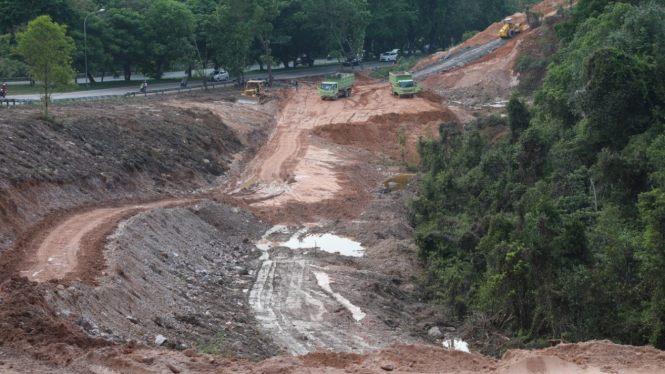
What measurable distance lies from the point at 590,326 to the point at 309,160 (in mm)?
32013

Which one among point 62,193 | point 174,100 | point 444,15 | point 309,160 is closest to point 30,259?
point 62,193

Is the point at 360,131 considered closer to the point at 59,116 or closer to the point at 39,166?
the point at 59,116

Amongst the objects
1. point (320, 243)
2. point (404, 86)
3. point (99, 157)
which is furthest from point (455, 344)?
point (404, 86)

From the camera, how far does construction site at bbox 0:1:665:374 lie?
16109 millimetres

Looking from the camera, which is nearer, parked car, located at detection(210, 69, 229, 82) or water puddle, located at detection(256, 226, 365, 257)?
water puddle, located at detection(256, 226, 365, 257)

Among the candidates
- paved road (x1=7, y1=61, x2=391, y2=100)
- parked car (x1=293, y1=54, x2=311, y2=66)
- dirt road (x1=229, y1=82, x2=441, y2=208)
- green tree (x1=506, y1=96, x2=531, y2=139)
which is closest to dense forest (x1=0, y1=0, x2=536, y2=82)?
parked car (x1=293, y1=54, x2=311, y2=66)

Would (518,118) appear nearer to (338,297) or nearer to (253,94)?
(338,297)

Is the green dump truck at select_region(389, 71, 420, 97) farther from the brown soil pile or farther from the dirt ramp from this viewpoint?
the dirt ramp

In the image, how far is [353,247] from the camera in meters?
34.7

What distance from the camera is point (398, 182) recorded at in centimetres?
4844

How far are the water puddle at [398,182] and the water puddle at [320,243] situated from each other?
1097cm

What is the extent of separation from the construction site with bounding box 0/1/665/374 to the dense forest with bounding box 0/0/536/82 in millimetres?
13718

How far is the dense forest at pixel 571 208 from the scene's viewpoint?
2088 cm

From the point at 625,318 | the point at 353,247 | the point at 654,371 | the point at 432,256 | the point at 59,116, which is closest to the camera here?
the point at 654,371
